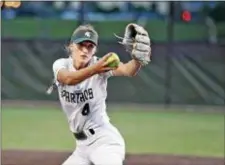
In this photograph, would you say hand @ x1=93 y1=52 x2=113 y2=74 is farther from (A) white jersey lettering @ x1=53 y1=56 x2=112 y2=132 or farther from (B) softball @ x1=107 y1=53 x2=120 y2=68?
(A) white jersey lettering @ x1=53 y1=56 x2=112 y2=132

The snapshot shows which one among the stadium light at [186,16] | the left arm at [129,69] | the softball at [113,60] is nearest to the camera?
the softball at [113,60]

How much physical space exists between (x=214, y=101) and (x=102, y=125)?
32.3 ft

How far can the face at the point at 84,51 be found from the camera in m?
5.55

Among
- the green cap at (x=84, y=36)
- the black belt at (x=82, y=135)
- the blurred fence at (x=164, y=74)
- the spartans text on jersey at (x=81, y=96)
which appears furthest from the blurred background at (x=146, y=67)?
the green cap at (x=84, y=36)

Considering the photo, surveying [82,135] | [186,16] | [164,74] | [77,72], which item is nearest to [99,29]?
[164,74]

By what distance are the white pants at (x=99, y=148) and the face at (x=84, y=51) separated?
1.92 feet

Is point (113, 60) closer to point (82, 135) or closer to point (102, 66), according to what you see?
point (102, 66)

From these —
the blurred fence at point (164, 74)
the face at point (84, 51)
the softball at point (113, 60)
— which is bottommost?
the blurred fence at point (164, 74)

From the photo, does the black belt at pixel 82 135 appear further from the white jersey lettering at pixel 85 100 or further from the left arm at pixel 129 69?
the left arm at pixel 129 69

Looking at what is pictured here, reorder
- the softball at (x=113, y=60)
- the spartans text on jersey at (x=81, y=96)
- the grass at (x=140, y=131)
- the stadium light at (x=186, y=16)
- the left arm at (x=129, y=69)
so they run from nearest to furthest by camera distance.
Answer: the softball at (x=113, y=60) < the left arm at (x=129, y=69) < the spartans text on jersey at (x=81, y=96) < the grass at (x=140, y=131) < the stadium light at (x=186, y=16)

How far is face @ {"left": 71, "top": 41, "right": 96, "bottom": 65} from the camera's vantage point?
218 inches

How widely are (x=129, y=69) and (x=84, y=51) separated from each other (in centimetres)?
38

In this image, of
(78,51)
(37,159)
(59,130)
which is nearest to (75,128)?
(78,51)

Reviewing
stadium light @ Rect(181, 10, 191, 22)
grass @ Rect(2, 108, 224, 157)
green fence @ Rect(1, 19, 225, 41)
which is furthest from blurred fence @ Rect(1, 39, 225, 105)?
stadium light @ Rect(181, 10, 191, 22)
